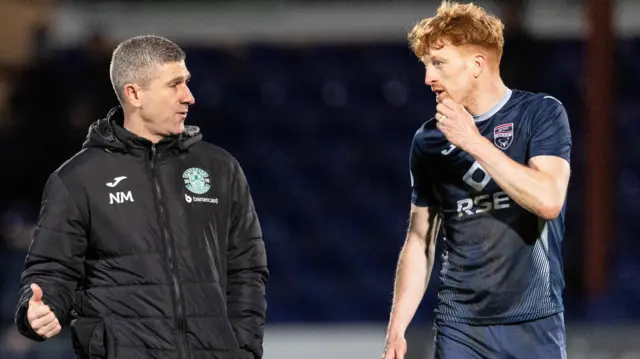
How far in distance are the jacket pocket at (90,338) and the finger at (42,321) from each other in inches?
4.6

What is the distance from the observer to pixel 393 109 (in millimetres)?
9188

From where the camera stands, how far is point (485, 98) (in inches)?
152

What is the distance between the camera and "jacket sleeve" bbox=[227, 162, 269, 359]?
3.69 metres

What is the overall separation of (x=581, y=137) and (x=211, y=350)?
18.3ft

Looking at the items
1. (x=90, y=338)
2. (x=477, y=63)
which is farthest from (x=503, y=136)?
(x=90, y=338)

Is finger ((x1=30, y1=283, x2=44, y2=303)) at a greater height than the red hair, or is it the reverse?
the red hair

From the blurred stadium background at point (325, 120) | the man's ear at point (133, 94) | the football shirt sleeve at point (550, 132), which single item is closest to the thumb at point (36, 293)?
the man's ear at point (133, 94)

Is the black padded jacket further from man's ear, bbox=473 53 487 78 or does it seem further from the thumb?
man's ear, bbox=473 53 487 78

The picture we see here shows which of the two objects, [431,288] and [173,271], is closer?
[173,271]

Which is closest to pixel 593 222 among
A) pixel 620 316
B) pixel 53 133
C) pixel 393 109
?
pixel 620 316

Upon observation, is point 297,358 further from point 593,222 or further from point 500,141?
point 500,141

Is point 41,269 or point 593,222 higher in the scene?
point 41,269

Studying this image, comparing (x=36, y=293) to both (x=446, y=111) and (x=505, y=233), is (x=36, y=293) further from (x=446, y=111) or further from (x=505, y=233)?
(x=505, y=233)

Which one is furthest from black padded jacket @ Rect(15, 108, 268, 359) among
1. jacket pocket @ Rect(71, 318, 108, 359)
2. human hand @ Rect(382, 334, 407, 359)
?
human hand @ Rect(382, 334, 407, 359)
